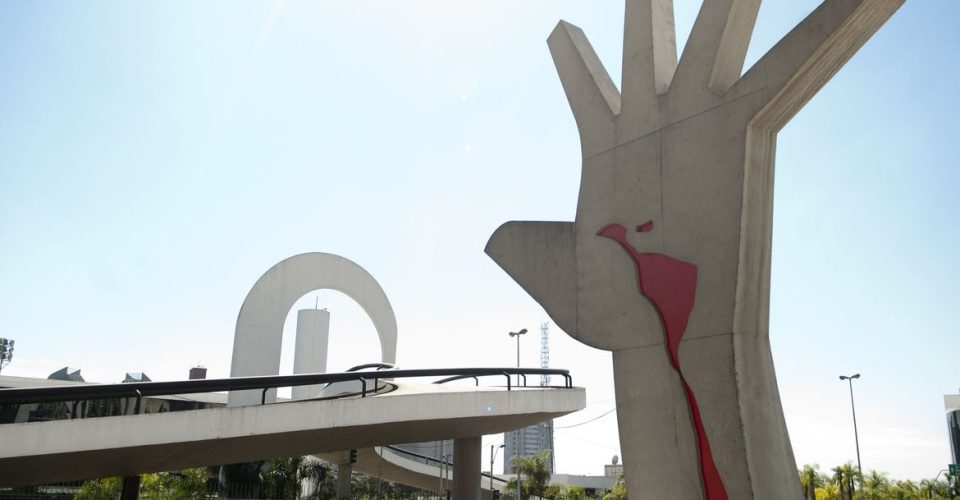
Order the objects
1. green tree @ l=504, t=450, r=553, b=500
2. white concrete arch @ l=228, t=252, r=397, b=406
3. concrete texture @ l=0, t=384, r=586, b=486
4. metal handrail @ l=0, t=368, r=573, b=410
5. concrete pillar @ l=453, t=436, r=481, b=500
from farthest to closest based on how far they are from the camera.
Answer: green tree @ l=504, t=450, r=553, b=500, white concrete arch @ l=228, t=252, r=397, b=406, concrete pillar @ l=453, t=436, r=481, b=500, concrete texture @ l=0, t=384, r=586, b=486, metal handrail @ l=0, t=368, r=573, b=410

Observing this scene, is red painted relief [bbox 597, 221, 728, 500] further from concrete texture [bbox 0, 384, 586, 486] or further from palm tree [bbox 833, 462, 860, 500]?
palm tree [bbox 833, 462, 860, 500]

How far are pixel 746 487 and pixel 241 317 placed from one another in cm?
1845

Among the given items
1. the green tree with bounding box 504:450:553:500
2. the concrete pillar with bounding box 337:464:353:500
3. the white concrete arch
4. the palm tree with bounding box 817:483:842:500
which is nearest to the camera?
the white concrete arch

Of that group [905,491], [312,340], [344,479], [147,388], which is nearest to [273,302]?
[344,479]

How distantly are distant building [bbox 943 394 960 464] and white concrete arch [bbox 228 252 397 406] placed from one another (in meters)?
62.9

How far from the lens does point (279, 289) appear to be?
919 inches

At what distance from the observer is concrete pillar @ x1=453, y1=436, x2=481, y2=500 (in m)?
19.6

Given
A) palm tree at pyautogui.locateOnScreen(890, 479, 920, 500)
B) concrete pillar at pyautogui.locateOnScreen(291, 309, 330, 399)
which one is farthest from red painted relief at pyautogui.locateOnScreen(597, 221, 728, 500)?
palm tree at pyautogui.locateOnScreen(890, 479, 920, 500)

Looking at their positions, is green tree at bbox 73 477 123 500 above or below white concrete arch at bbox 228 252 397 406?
below

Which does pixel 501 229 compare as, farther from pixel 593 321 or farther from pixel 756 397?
pixel 756 397

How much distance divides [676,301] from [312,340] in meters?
29.0

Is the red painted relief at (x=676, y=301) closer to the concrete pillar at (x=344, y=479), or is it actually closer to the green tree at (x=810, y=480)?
the concrete pillar at (x=344, y=479)

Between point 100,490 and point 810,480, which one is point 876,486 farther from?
point 100,490

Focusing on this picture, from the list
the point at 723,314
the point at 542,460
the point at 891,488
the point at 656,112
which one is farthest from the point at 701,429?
the point at 891,488
